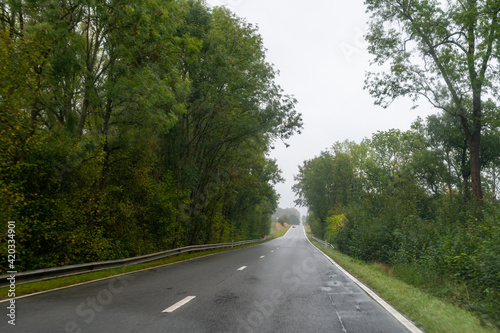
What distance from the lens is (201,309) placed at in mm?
6473

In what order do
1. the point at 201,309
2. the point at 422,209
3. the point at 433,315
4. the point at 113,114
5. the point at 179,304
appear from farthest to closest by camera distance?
the point at 422,209
the point at 113,114
the point at 179,304
the point at 201,309
the point at 433,315

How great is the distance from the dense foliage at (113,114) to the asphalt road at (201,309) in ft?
12.9

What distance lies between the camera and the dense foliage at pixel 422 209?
9.75 meters

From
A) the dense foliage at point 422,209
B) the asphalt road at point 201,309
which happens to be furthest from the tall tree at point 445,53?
the asphalt road at point 201,309

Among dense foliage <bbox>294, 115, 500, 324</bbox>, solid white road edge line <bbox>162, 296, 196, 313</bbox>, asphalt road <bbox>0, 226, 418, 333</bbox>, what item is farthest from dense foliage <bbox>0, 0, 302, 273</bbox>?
dense foliage <bbox>294, 115, 500, 324</bbox>

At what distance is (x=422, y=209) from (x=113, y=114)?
30.6 meters

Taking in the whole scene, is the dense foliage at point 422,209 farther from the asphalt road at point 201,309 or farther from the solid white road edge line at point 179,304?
the solid white road edge line at point 179,304

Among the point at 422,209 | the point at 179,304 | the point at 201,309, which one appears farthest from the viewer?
the point at 422,209

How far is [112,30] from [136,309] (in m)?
11.0

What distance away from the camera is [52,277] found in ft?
33.7

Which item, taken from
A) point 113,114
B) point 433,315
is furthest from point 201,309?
point 113,114

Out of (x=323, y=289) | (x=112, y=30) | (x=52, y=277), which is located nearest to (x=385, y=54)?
(x=112, y=30)

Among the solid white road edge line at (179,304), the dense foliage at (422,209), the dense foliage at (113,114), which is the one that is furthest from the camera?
the dense foliage at (113,114)

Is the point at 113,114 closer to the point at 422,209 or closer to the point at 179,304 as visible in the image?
the point at 179,304
